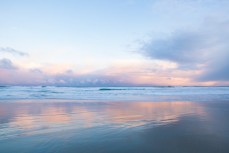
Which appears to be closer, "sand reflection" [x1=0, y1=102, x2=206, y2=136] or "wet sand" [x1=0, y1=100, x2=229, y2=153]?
"wet sand" [x1=0, y1=100, x2=229, y2=153]

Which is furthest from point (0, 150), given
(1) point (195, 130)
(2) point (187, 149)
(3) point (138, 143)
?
(1) point (195, 130)

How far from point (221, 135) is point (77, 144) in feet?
12.0

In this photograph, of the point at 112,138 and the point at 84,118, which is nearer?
the point at 112,138

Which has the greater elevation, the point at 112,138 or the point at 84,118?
the point at 84,118

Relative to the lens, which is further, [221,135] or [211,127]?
[211,127]

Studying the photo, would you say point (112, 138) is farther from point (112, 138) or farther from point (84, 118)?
point (84, 118)

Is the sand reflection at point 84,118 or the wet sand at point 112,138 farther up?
the sand reflection at point 84,118

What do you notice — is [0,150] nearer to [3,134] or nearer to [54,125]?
[3,134]

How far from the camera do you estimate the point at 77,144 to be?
4.50 metres

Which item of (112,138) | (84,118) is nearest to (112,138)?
(112,138)

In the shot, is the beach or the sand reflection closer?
the beach

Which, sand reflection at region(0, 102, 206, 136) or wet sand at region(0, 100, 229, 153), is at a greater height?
sand reflection at region(0, 102, 206, 136)

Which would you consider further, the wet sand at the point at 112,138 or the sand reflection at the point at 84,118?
the sand reflection at the point at 84,118

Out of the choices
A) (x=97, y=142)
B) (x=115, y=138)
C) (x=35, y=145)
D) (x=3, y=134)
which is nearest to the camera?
(x=35, y=145)
